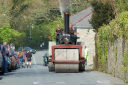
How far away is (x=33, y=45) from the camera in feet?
336

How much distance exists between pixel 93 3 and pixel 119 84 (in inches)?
466

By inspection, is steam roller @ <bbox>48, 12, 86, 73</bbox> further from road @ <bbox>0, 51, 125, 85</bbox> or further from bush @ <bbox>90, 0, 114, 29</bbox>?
bush @ <bbox>90, 0, 114, 29</bbox>

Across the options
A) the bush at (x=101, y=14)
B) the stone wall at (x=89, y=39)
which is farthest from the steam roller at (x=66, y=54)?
the stone wall at (x=89, y=39)

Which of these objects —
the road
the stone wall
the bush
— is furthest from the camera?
the stone wall

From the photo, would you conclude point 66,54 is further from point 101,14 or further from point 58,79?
point 101,14

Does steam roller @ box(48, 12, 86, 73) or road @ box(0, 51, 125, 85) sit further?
steam roller @ box(48, 12, 86, 73)

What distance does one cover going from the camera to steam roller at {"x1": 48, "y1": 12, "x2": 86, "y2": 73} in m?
19.8

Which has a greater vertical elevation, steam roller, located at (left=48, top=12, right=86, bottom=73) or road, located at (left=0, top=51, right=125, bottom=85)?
steam roller, located at (left=48, top=12, right=86, bottom=73)

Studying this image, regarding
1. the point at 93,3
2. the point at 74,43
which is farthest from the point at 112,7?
the point at 74,43

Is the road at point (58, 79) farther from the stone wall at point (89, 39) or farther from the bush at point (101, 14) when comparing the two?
the stone wall at point (89, 39)

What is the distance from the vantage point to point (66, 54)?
20094 mm

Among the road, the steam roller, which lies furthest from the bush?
the road

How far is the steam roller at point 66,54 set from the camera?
19.8 metres

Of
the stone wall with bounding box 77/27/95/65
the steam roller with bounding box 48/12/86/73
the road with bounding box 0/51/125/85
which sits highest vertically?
the stone wall with bounding box 77/27/95/65
